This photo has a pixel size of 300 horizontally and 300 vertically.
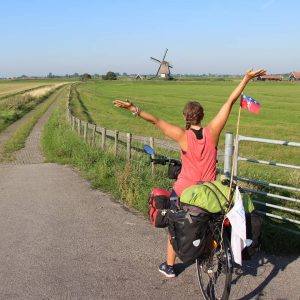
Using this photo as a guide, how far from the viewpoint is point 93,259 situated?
5.41 m

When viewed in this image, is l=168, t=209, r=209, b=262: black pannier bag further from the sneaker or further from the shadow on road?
the sneaker

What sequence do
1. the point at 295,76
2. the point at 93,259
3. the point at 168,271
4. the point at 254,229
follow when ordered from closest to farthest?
the point at 254,229 → the point at 168,271 → the point at 93,259 → the point at 295,76

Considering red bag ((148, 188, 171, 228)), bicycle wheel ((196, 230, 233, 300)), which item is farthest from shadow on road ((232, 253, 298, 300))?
red bag ((148, 188, 171, 228))

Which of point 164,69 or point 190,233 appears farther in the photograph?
point 164,69

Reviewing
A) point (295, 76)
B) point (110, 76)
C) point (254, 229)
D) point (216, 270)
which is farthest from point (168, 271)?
point (110, 76)

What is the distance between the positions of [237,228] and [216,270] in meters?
0.66

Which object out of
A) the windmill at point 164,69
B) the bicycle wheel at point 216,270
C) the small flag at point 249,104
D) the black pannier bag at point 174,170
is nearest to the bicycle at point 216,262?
the bicycle wheel at point 216,270

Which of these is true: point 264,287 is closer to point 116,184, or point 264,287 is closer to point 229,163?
point 229,163

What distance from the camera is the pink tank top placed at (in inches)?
175

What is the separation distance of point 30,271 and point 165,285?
1.51m

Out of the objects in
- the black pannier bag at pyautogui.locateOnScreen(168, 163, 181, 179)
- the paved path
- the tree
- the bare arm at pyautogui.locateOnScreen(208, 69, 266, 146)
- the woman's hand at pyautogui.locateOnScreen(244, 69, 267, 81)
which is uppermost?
the woman's hand at pyautogui.locateOnScreen(244, 69, 267, 81)

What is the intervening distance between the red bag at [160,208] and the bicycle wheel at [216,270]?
1.71 ft

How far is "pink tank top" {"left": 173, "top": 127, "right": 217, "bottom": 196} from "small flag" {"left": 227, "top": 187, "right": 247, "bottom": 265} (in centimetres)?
64

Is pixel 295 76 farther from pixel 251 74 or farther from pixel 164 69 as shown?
pixel 251 74
